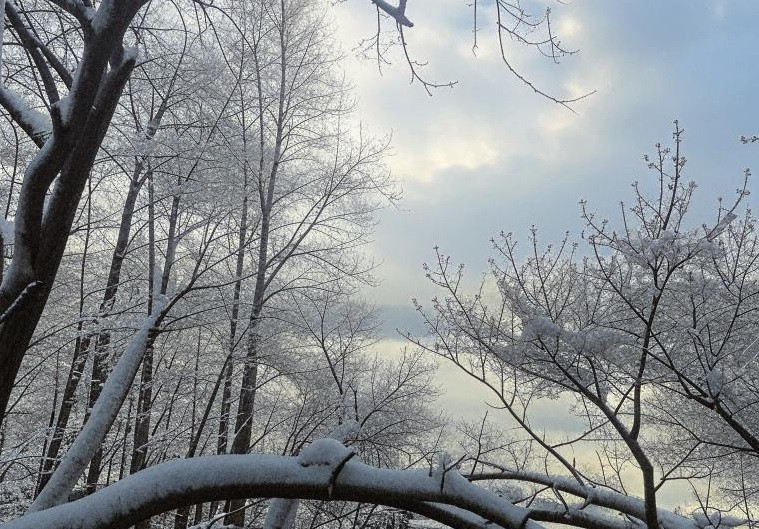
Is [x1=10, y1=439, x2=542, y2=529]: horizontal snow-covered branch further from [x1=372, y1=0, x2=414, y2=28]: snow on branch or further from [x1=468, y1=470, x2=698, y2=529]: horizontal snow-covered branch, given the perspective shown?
[x1=372, y1=0, x2=414, y2=28]: snow on branch

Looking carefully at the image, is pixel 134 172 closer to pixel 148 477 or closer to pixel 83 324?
pixel 83 324

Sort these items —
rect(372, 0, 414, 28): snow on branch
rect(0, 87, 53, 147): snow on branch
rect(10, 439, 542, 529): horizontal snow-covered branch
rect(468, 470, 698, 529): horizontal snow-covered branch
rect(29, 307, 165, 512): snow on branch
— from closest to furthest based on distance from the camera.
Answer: rect(10, 439, 542, 529): horizontal snow-covered branch
rect(29, 307, 165, 512): snow on branch
rect(468, 470, 698, 529): horizontal snow-covered branch
rect(0, 87, 53, 147): snow on branch
rect(372, 0, 414, 28): snow on branch

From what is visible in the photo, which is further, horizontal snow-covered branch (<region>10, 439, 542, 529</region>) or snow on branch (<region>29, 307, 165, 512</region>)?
snow on branch (<region>29, 307, 165, 512</region>)

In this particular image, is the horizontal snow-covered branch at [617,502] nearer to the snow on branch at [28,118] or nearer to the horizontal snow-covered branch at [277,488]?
the horizontal snow-covered branch at [277,488]

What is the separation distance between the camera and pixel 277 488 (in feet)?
5.85

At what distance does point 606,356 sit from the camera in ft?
13.1

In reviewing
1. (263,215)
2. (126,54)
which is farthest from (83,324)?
(126,54)

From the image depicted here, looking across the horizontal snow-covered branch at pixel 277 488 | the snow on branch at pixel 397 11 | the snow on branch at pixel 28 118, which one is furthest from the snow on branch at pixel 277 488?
the snow on branch at pixel 397 11

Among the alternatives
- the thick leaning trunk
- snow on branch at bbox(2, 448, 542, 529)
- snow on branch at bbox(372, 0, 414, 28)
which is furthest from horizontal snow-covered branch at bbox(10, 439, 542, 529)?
snow on branch at bbox(372, 0, 414, 28)

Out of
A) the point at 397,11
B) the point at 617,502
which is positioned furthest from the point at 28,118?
the point at 617,502

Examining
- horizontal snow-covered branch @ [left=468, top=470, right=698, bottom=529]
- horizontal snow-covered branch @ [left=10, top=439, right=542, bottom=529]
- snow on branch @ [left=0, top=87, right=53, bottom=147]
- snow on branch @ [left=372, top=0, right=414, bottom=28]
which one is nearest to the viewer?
horizontal snow-covered branch @ [left=10, top=439, right=542, bottom=529]

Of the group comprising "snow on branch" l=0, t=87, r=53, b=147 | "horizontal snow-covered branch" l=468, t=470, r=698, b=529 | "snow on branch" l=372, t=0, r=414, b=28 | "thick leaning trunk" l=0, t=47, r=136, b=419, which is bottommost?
"horizontal snow-covered branch" l=468, t=470, r=698, b=529

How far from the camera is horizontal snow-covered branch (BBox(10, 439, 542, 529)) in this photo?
1743mm

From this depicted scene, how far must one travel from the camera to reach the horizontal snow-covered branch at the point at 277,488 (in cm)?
174
